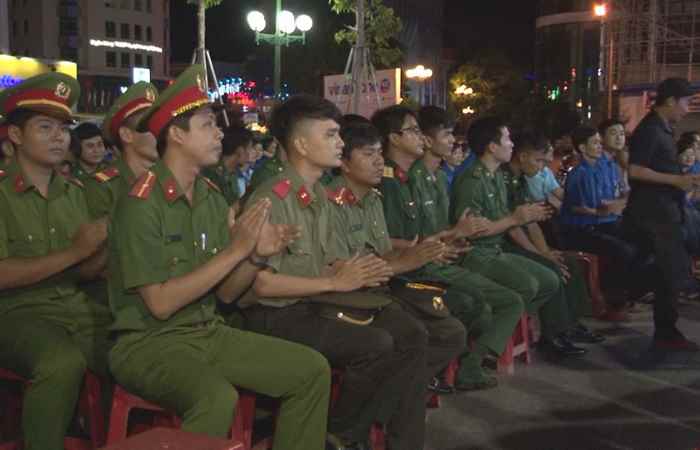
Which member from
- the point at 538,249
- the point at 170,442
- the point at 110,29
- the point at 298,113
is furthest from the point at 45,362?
the point at 110,29

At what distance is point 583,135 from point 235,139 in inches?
128

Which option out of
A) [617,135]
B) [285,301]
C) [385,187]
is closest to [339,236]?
[285,301]

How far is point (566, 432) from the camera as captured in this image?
4.24 m

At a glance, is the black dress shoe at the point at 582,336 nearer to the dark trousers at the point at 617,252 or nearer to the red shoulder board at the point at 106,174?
the dark trousers at the point at 617,252

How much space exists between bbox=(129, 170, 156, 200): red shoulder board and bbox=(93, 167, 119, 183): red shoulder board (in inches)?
51.5

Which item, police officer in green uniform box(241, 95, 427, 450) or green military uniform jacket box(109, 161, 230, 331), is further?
police officer in green uniform box(241, 95, 427, 450)

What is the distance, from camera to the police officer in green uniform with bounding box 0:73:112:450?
3002mm

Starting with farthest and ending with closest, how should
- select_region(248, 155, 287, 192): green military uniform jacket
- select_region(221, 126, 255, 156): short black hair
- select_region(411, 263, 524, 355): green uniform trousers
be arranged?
select_region(221, 126, 255, 156): short black hair
select_region(248, 155, 287, 192): green military uniform jacket
select_region(411, 263, 524, 355): green uniform trousers

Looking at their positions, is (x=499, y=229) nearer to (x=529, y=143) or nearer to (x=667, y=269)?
(x=667, y=269)

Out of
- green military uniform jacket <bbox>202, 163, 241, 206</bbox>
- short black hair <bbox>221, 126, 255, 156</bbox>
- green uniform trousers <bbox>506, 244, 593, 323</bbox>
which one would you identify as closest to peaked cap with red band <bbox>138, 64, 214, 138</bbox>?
green military uniform jacket <bbox>202, 163, 241, 206</bbox>

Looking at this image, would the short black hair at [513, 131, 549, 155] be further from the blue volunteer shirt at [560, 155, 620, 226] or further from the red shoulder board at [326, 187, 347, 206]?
the red shoulder board at [326, 187, 347, 206]

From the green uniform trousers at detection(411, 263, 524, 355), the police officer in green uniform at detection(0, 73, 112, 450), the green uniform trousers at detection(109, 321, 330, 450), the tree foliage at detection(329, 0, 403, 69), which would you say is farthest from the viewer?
the tree foliage at detection(329, 0, 403, 69)

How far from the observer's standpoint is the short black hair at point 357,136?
4402 mm

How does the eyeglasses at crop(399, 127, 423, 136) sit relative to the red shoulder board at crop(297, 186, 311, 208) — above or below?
above
